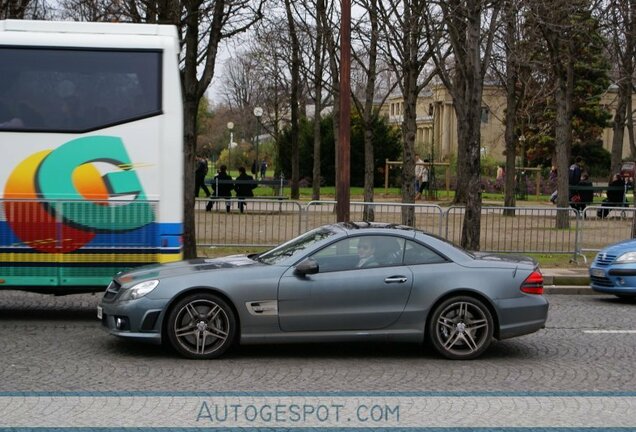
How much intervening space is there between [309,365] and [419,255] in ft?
5.50

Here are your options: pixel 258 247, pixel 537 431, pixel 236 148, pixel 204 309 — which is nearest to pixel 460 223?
pixel 258 247

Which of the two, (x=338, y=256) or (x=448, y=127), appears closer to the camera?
(x=338, y=256)

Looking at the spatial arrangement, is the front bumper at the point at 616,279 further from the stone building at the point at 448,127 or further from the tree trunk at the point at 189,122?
the stone building at the point at 448,127

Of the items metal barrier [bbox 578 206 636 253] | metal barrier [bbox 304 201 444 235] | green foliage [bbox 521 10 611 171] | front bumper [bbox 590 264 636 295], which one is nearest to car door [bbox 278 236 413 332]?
front bumper [bbox 590 264 636 295]

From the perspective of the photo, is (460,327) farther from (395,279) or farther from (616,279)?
(616,279)

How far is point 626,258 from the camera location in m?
14.2

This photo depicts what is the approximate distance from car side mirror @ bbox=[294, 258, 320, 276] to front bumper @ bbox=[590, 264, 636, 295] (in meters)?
6.67

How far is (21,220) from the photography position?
1138 cm

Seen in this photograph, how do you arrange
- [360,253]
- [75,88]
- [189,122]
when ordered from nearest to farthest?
[360,253] < [75,88] < [189,122]

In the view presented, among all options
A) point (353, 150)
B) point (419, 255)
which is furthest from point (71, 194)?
point (353, 150)

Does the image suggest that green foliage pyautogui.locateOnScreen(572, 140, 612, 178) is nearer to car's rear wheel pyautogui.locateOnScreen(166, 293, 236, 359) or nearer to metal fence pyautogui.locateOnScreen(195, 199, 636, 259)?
metal fence pyautogui.locateOnScreen(195, 199, 636, 259)

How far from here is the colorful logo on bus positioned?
11375 mm

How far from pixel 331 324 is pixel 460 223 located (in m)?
10.4

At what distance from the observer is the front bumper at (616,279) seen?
46.2ft
